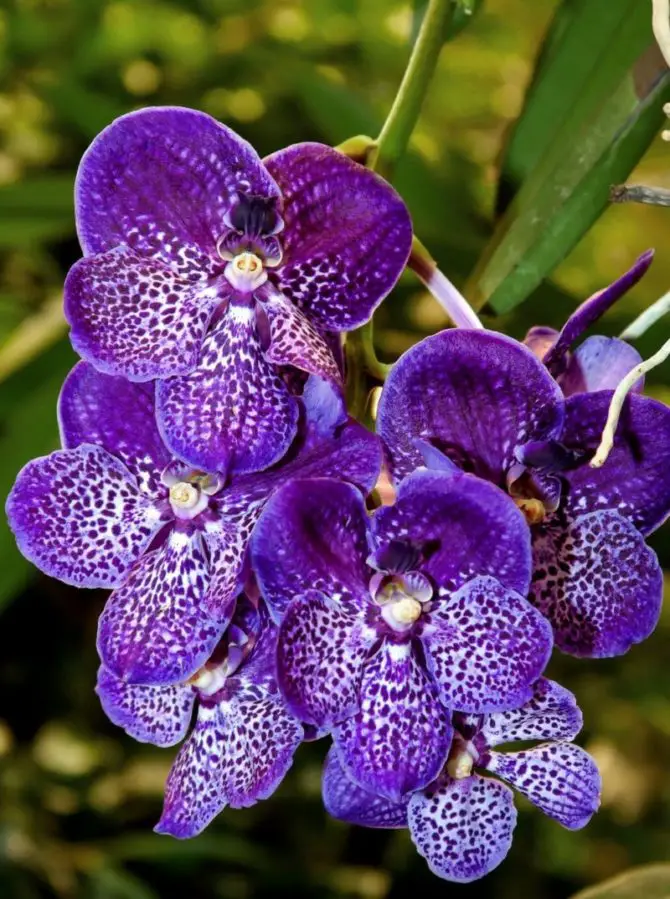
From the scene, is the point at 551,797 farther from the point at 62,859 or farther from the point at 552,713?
the point at 62,859

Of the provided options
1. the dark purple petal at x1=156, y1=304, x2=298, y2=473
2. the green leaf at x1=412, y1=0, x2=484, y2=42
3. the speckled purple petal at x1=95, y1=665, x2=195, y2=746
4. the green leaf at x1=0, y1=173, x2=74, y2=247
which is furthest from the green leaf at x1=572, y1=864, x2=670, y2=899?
the green leaf at x1=0, y1=173, x2=74, y2=247

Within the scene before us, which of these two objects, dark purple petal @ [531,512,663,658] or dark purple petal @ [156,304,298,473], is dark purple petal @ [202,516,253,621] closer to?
dark purple petal @ [156,304,298,473]

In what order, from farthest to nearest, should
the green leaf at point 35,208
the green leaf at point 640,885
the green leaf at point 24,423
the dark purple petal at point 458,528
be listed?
1. the green leaf at point 35,208
2. the green leaf at point 24,423
3. the green leaf at point 640,885
4. the dark purple petal at point 458,528

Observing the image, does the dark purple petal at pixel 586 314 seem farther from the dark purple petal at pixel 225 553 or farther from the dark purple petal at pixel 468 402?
the dark purple petal at pixel 225 553

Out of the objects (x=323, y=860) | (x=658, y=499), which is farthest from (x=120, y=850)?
(x=658, y=499)

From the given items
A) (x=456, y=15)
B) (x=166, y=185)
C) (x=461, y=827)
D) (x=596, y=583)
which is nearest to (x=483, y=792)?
(x=461, y=827)

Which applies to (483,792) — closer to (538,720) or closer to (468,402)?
(538,720)

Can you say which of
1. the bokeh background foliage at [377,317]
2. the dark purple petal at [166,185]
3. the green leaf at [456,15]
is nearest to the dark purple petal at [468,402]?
the dark purple petal at [166,185]
